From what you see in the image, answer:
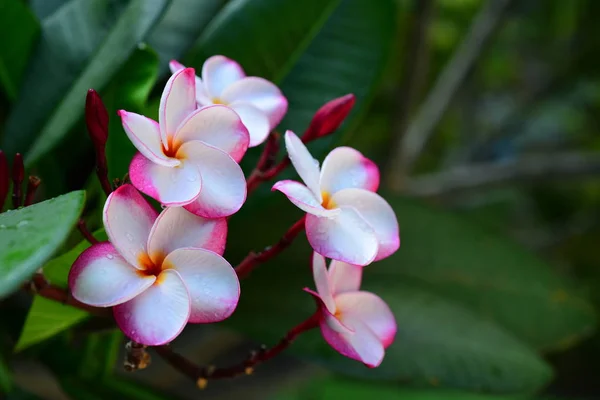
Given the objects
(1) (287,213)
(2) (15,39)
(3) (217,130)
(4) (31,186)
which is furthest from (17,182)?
(1) (287,213)

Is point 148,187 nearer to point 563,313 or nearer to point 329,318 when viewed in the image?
point 329,318

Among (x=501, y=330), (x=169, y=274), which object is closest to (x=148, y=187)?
(x=169, y=274)

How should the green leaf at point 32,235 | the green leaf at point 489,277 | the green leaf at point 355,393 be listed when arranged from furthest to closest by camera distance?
1. the green leaf at point 355,393
2. the green leaf at point 489,277
3. the green leaf at point 32,235

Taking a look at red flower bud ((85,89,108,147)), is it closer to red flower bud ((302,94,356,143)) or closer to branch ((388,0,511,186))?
red flower bud ((302,94,356,143))

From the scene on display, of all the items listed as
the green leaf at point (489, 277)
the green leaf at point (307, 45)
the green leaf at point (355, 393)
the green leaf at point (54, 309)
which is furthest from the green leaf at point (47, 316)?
the green leaf at point (355, 393)

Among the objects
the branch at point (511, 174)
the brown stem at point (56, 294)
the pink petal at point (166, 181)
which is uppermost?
the pink petal at point (166, 181)

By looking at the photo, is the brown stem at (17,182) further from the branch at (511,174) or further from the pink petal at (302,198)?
the branch at (511,174)
